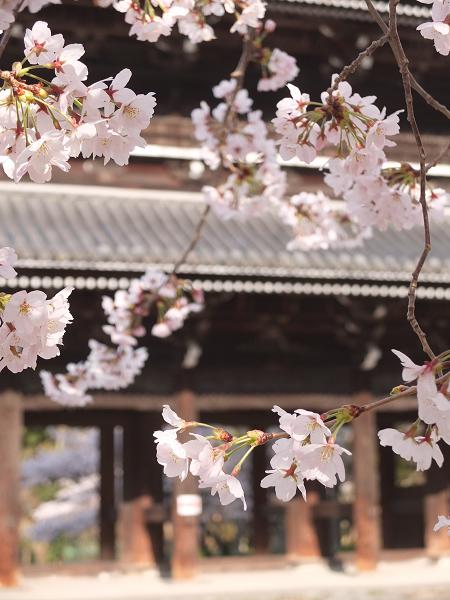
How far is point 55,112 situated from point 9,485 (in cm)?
734

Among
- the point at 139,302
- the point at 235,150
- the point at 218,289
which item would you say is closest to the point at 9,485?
the point at 218,289

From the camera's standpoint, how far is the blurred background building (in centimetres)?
902

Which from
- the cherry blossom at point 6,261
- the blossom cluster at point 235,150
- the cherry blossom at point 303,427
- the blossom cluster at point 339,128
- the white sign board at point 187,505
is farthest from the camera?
the white sign board at point 187,505

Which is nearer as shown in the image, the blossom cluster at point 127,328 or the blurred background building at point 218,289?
the blossom cluster at point 127,328

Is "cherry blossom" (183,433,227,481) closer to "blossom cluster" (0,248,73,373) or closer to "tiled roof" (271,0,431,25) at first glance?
"blossom cluster" (0,248,73,373)

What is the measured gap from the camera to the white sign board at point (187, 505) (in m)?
9.19

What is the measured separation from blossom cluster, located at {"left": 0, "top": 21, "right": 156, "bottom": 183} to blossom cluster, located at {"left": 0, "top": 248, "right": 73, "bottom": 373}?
20cm

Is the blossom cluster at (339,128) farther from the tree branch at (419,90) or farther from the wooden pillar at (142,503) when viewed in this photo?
the wooden pillar at (142,503)

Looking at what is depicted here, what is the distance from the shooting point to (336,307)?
9.92 m

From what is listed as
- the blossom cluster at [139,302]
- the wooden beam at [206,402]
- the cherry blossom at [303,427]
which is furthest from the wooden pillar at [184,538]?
the cherry blossom at [303,427]

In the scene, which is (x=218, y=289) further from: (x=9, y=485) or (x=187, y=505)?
(x=9, y=485)

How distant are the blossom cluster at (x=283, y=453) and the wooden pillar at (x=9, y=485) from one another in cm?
723

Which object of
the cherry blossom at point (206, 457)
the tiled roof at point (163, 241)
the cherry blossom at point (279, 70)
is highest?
the tiled roof at point (163, 241)

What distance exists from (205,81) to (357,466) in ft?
13.2
